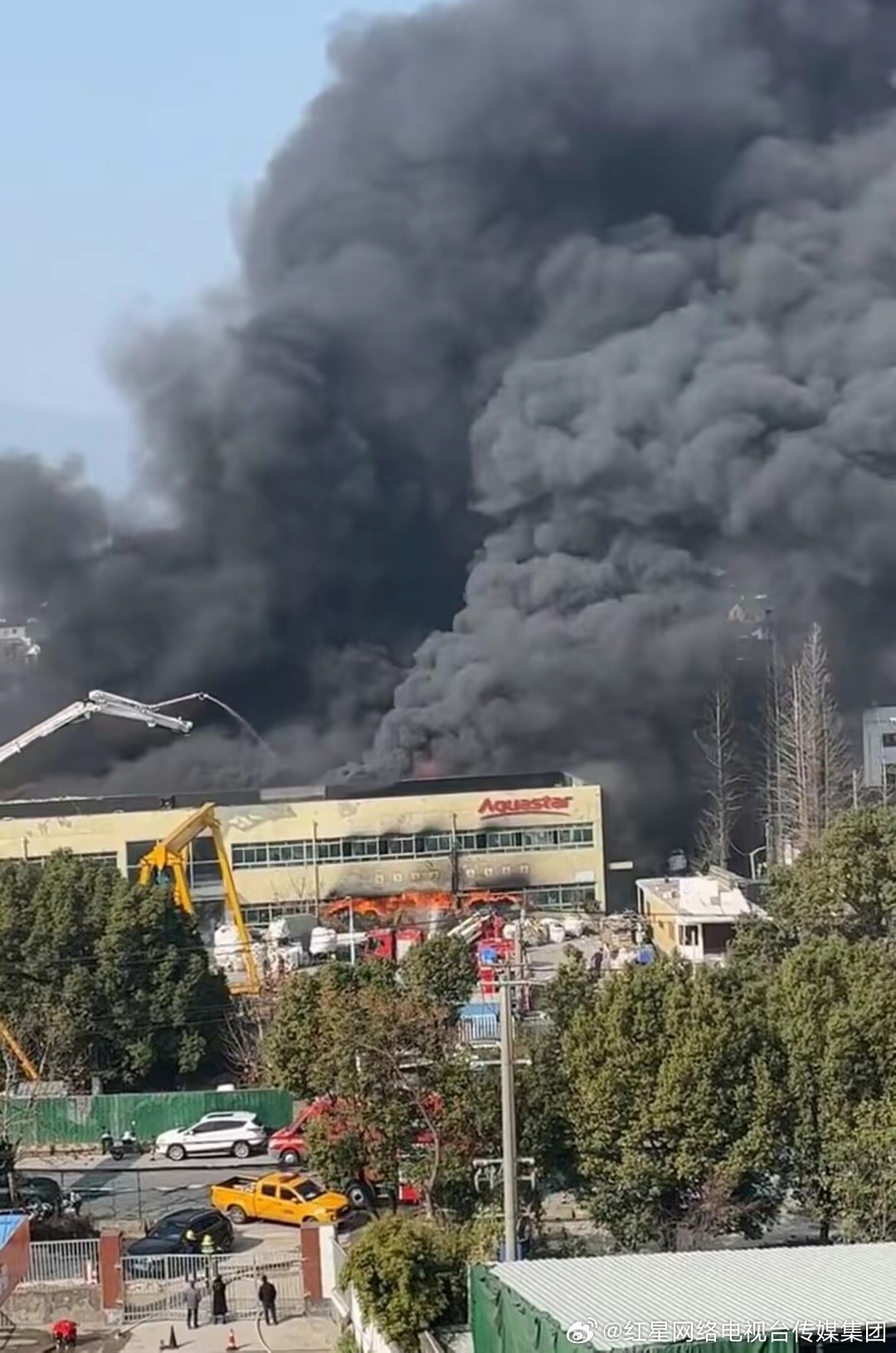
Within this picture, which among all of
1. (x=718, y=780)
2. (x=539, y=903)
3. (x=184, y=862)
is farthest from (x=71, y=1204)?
(x=718, y=780)

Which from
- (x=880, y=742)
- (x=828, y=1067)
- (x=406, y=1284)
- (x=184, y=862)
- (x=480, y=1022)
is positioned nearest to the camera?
(x=406, y=1284)

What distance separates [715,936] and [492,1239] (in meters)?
12.1

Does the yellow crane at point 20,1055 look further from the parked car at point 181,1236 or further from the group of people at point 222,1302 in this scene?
the group of people at point 222,1302

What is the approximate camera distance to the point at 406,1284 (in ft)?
27.2

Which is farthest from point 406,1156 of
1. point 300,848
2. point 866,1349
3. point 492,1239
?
point 300,848

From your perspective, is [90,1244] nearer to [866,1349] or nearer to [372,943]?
[866,1349]

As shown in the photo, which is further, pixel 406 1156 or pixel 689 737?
pixel 689 737

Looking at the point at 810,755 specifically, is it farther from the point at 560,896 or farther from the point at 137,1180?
the point at 137,1180

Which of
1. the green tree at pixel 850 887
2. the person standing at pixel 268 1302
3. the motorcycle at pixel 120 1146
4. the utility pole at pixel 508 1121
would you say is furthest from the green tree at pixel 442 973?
the motorcycle at pixel 120 1146

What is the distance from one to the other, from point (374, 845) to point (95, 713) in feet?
22.0

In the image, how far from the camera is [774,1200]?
10.2m

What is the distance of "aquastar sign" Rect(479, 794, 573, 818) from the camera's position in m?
27.5

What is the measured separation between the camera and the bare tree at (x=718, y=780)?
28938 mm

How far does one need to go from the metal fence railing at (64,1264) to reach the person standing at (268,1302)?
1.14m
